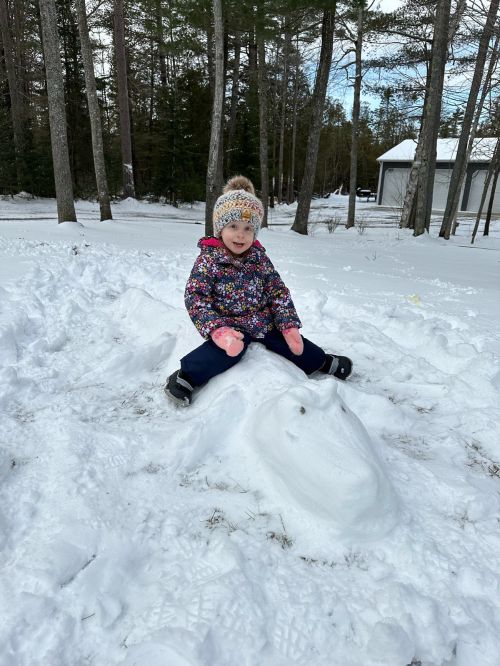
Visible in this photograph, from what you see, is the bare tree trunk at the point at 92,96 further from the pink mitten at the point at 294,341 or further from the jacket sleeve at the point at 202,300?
the pink mitten at the point at 294,341

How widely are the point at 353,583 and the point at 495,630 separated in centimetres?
42

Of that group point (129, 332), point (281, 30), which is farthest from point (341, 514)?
point (281, 30)

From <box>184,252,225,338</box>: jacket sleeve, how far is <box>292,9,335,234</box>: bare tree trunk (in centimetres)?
1020

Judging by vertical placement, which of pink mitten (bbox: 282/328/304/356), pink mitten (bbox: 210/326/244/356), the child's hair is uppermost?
the child's hair

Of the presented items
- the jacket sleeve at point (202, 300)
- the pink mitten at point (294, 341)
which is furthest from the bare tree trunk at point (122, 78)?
the pink mitten at point (294, 341)

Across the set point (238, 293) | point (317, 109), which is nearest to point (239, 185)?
point (238, 293)

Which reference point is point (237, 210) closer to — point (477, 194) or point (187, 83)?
point (187, 83)

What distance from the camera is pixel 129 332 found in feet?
12.3

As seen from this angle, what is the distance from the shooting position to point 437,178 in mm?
29562

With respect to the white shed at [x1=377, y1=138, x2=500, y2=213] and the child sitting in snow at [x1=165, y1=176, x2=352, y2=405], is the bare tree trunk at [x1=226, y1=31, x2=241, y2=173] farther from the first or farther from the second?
the child sitting in snow at [x1=165, y1=176, x2=352, y2=405]

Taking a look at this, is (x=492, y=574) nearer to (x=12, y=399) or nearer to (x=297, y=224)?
(x=12, y=399)

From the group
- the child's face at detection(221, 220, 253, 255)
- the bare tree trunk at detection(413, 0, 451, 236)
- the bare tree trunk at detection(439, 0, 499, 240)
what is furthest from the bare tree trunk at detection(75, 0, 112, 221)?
the bare tree trunk at detection(439, 0, 499, 240)

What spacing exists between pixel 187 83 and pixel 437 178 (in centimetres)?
1684

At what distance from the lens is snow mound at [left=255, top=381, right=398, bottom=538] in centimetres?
168
